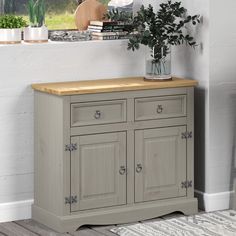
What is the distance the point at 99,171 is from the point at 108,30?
3.07 ft

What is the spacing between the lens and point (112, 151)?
461 cm

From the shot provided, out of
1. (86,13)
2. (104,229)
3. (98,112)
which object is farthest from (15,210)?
(86,13)

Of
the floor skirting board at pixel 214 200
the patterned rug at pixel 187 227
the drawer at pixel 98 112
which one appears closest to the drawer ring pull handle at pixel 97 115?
the drawer at pixel 98 112

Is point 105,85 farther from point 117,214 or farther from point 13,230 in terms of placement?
point 13,230

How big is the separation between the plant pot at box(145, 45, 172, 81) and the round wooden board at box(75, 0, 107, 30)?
521 mm

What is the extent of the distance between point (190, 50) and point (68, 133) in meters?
1.01

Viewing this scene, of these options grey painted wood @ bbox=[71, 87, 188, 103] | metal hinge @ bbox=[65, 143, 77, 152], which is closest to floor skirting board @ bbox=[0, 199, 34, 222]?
metal hinge @ bbox=[65, 143, 77, 152]

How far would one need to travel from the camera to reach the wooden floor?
449 centimetres

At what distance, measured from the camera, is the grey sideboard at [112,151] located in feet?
14.7

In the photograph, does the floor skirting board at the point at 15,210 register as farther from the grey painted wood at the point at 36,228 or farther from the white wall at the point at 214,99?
the white wall at the point at 214,99

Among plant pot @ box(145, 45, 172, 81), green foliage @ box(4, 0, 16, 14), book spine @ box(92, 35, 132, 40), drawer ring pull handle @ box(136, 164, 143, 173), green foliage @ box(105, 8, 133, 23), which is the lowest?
drawer ring pull handle @ box(136, 164, 143, 173)

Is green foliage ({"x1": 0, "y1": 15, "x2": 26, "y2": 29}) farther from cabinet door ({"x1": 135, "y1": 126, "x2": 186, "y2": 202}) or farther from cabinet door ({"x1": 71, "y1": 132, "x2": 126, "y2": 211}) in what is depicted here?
cabinet door ({"x1": 135, "y1": 126, "x2": 186, "y2": 202})

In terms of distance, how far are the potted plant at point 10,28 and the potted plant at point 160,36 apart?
0.66 meters

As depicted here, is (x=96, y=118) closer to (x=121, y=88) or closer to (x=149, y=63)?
(x=121, y=88)
